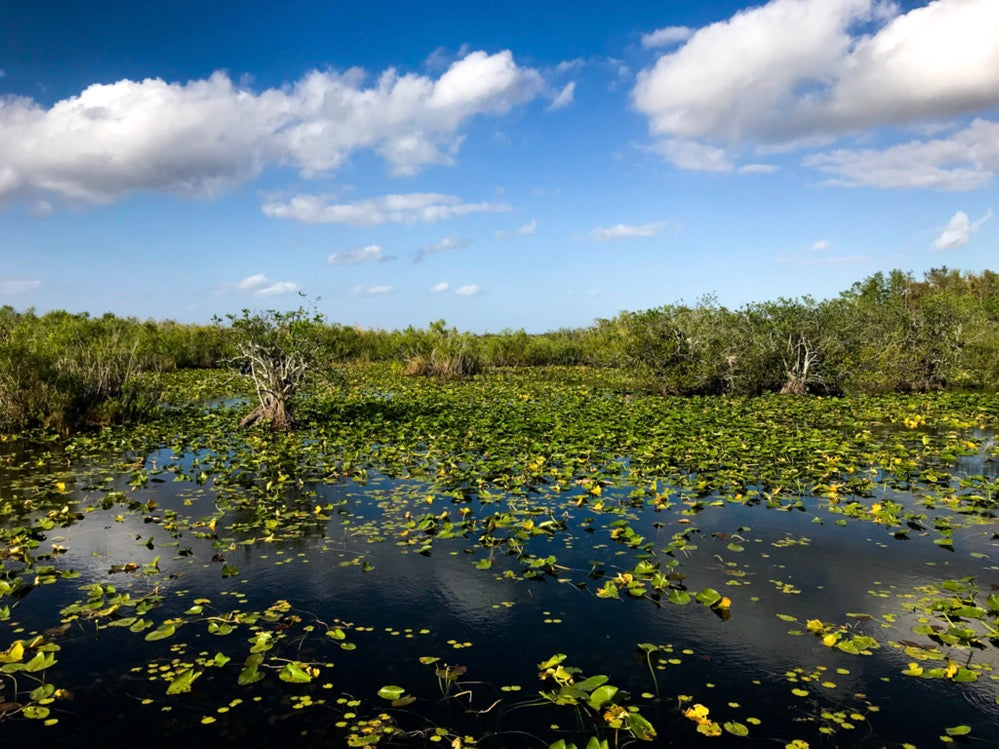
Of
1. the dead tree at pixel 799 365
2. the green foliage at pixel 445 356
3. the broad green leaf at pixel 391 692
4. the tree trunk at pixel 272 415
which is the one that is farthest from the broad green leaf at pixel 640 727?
the green foliage at pixel 445 356

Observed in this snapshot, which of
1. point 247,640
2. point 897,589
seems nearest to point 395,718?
point 247,640

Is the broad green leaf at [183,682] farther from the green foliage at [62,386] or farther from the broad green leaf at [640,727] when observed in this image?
the green foliage at [62,386]

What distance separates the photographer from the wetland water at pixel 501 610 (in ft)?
14.7

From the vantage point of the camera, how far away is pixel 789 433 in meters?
15.0

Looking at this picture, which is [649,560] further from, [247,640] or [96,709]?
[96,709]

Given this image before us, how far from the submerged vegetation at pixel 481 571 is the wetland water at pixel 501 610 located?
0.03 m

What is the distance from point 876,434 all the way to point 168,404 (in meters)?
20.5

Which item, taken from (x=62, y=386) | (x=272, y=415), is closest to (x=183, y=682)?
(x=272, y=415)

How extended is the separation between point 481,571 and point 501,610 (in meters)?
0.96

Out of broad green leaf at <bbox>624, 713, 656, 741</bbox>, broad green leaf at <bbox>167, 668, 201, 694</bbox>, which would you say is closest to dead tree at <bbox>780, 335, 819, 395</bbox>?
broad green leaf at <bbox>624, 713, 656, 741</bbox>

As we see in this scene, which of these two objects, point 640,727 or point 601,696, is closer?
point 640,727

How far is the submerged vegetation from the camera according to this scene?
4578 mm

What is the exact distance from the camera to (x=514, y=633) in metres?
5.73

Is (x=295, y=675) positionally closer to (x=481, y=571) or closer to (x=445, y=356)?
(x=481, y=571)
